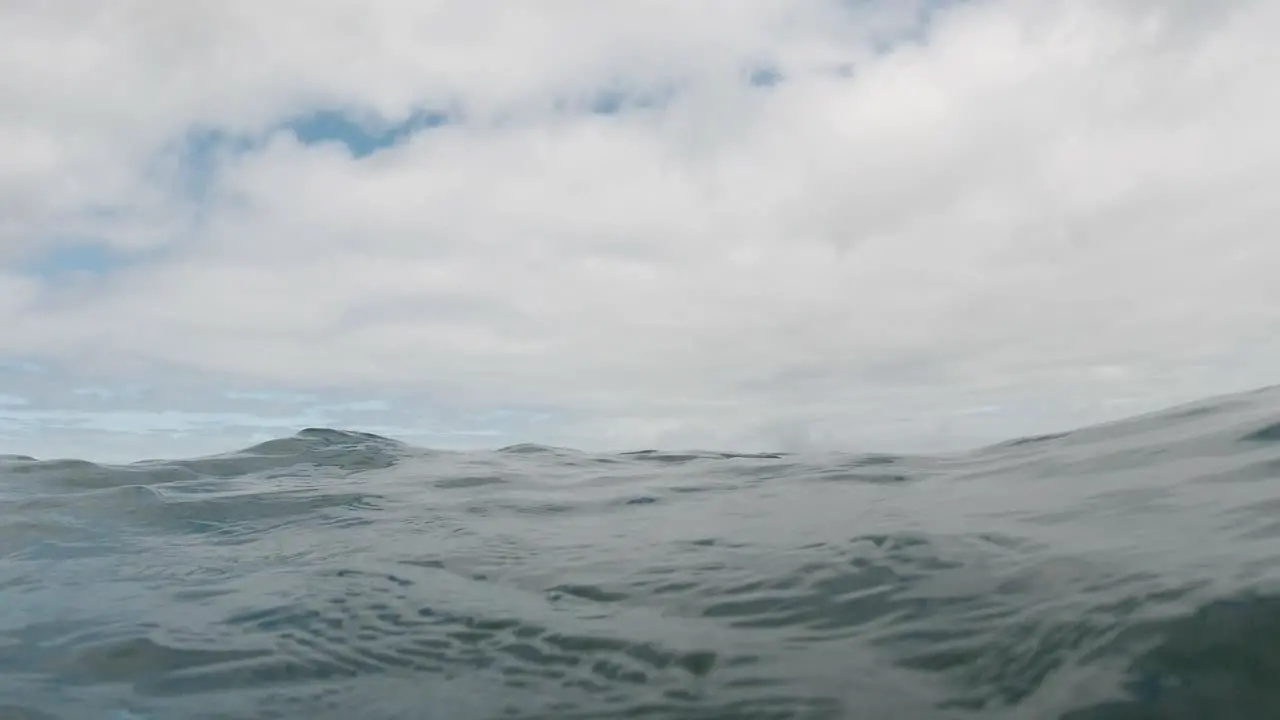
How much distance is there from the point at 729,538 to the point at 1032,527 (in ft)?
11.2

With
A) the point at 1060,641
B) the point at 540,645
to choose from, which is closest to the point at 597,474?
the point at 540,645

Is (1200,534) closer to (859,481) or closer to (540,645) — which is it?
(540,645)

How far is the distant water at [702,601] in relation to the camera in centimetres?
531

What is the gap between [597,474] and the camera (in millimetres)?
19281

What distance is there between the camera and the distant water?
531 cm

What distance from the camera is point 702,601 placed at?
7.61 metres

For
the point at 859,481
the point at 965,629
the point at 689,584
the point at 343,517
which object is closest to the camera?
Result: the point at 965,629

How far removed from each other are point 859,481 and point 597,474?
6.92 meters

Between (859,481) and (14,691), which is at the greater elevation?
(859,481)

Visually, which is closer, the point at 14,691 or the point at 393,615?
the point at 14,691

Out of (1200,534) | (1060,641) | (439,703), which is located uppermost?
(1200,534)

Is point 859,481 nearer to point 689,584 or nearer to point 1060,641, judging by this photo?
point 689,584

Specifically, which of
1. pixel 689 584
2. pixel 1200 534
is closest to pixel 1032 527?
pixel 1200 534

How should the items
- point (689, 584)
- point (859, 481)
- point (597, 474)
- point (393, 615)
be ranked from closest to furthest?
point (393, 615), point (689, 584), point (859, 481), point (597, 474)
